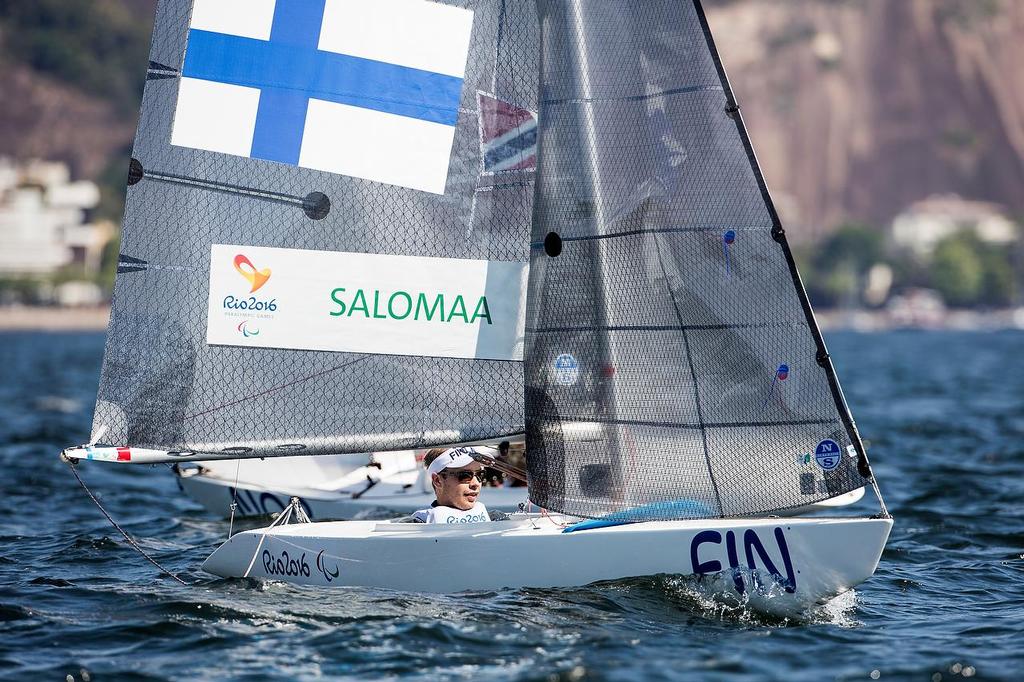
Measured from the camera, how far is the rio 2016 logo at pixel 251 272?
30.9 ft

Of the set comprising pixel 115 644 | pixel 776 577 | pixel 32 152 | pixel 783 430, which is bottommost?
pixel 115 644

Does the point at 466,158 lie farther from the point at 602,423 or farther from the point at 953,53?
the point at 953,53

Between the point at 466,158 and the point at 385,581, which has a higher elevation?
the point at 466,158

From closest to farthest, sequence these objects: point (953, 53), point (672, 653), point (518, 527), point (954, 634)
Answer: point (672, 653), point (954, 634), point (518, 527), point (953, 53)

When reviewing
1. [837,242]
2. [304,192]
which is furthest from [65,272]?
[304,192]

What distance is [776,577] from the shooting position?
8508mm

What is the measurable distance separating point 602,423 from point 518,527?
870mm

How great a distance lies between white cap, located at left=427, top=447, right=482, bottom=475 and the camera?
9359mm

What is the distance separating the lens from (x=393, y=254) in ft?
30.9

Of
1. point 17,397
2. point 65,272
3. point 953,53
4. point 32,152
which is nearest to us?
point 17,397

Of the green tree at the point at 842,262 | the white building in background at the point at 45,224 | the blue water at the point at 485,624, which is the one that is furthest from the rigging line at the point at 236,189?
the white building in background at the point at 45,224

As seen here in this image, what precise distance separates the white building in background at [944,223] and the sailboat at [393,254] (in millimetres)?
150325

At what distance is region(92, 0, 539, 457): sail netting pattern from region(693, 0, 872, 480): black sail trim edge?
1283 millimetres

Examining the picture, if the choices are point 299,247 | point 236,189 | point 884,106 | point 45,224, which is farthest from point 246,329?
point 884,106
